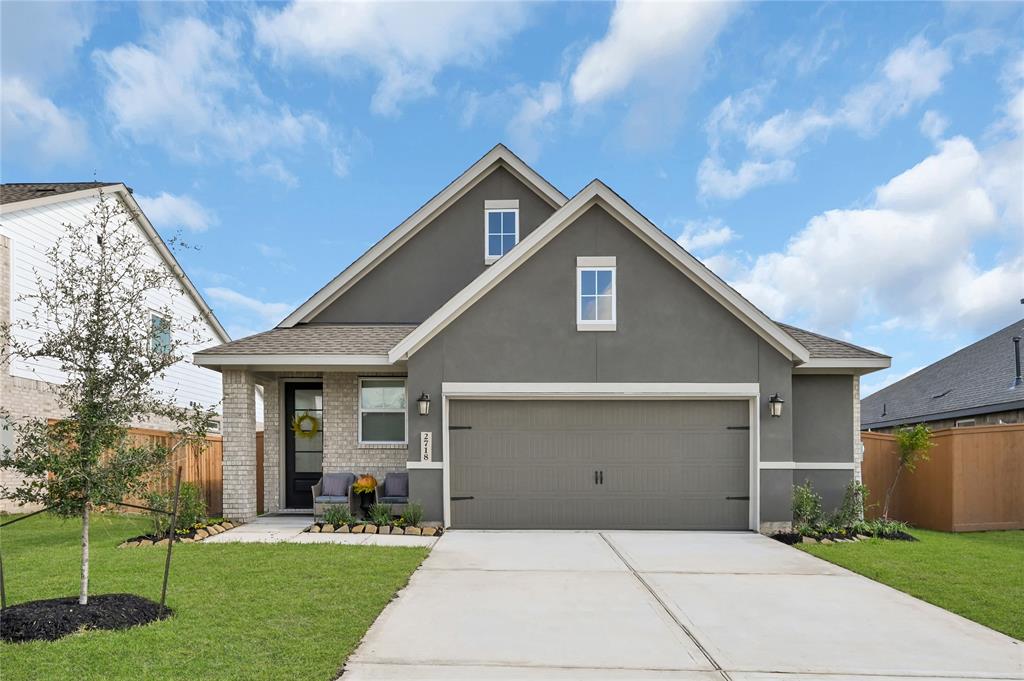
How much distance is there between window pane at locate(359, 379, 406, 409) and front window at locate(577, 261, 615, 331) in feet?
12.6

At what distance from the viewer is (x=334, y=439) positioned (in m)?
12.5

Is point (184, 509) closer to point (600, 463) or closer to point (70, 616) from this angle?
point (70, 616)

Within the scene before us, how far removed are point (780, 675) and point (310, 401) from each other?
10278 mm

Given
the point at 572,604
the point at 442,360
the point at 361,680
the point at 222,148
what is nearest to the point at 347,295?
the point at 442,360

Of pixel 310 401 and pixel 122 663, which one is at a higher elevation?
pixel 310 401

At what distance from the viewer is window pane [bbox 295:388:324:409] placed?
42.8ft

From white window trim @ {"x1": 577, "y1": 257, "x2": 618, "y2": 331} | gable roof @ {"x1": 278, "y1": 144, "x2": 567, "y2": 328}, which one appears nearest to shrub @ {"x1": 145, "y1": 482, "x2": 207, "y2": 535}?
gable roof @ {"x1": 278, "y1": 144, "x2": 567, "y2": 328}

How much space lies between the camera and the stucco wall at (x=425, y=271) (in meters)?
14.1

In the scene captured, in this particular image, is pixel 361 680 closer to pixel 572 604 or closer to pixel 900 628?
pixel 572 604

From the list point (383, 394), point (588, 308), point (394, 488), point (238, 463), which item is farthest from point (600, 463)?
point (238, 463)

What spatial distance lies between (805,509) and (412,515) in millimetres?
6662

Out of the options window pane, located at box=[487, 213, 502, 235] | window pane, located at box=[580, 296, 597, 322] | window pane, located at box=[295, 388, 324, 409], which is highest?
window pane, located at box=[487, 213, 502, 235]

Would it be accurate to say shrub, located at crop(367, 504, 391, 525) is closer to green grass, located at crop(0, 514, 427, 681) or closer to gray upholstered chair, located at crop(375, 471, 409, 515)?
gray upholstered chair, located at crop(375, 471, 409, 515)

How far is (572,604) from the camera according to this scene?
654 centimetres
